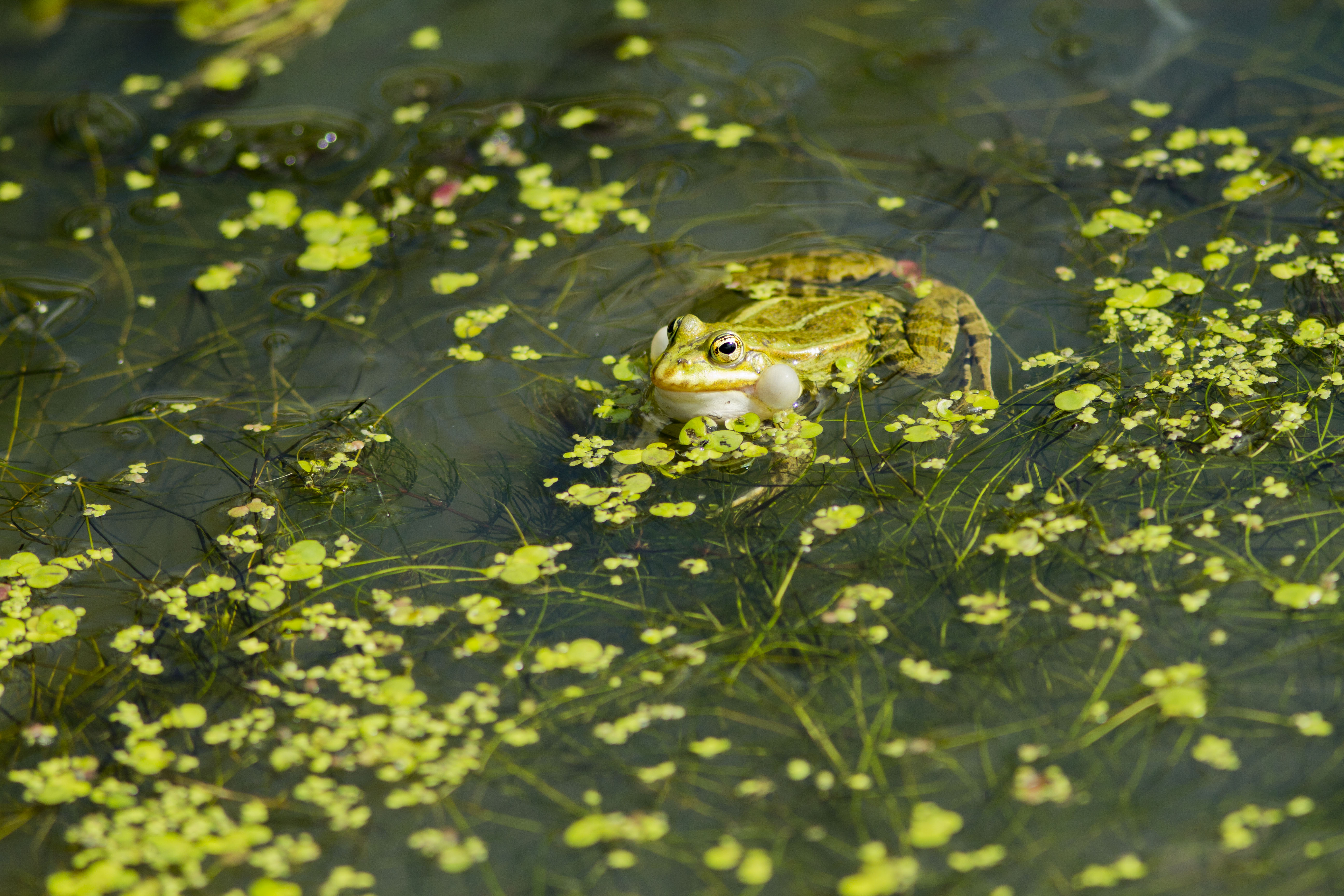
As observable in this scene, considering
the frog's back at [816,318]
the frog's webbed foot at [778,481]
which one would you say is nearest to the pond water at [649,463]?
the frog's webbed foot at [778,481]

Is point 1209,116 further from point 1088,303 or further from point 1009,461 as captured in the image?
point 1009,461

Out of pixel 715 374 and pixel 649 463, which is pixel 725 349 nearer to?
pixel 715 374

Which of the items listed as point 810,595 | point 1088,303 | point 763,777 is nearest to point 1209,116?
point 1088,303

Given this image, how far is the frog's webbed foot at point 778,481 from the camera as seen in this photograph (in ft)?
9.80

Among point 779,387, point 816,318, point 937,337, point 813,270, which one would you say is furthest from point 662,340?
point 937,337

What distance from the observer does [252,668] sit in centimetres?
264

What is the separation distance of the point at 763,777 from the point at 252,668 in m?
1.38

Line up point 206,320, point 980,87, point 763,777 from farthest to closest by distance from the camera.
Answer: point 980,87 < point 206,320 < point 763,777

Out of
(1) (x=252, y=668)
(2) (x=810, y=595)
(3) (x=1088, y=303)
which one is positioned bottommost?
(1) (x=252, y=668)

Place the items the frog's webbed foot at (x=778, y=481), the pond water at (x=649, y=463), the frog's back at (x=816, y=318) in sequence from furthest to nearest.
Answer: the frog's back at (x=816, y=318) < the frog's webbed foot at (x=778, y=481) < the pond water at (x=649, y=463)

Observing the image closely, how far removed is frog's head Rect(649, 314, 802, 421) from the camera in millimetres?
3070

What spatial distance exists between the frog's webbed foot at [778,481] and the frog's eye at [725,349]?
1.15ft

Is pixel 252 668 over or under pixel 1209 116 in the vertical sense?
under

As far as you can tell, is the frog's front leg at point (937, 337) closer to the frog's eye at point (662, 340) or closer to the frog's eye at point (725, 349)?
the frog's eye at point (725, 349)
